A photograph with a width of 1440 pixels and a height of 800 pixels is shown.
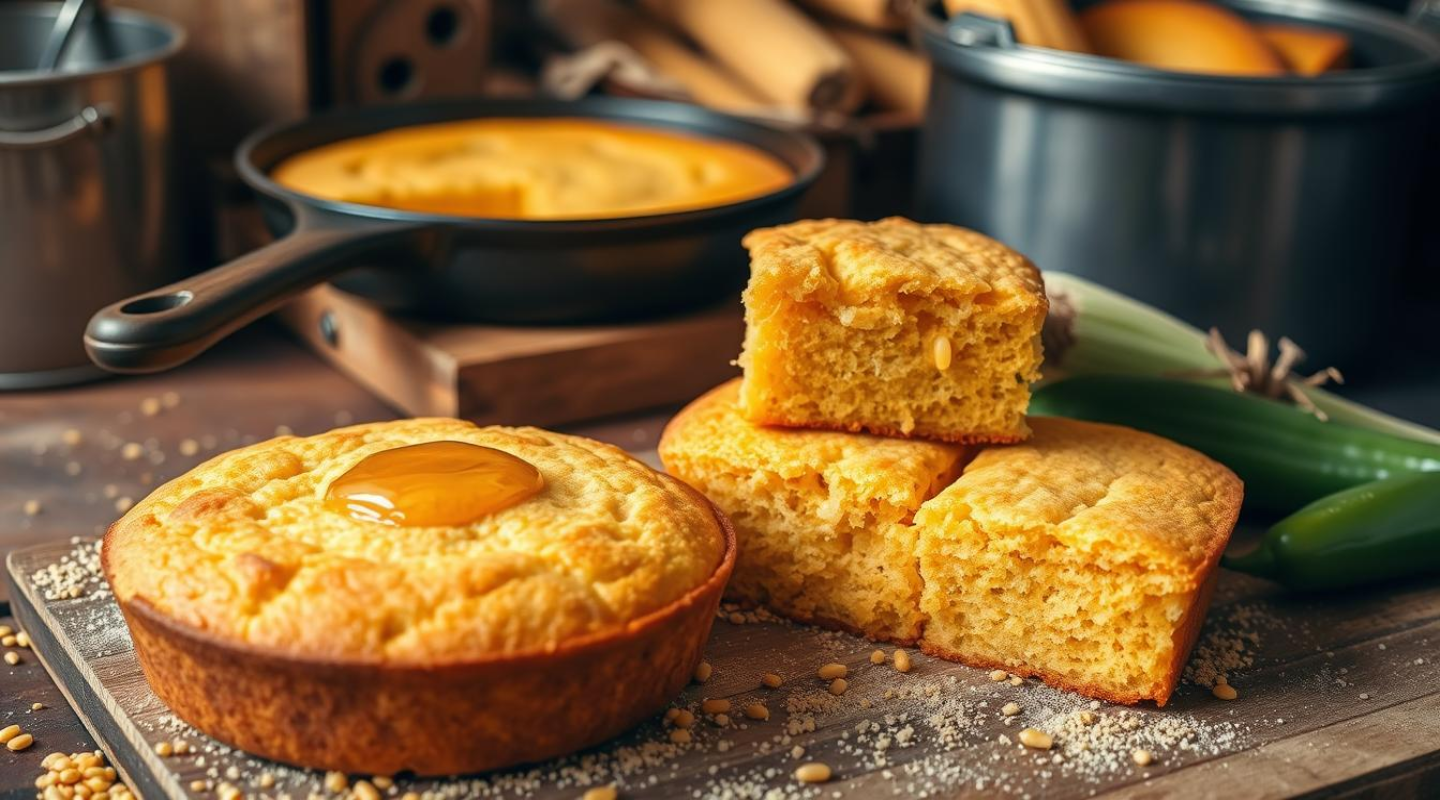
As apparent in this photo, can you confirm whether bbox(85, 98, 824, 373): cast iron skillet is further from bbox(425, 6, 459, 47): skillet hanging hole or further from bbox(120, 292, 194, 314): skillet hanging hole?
bbox(425, 6, 459, 47): skillet hanging hole

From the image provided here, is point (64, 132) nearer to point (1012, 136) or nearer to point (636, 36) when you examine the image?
point (636, 36)

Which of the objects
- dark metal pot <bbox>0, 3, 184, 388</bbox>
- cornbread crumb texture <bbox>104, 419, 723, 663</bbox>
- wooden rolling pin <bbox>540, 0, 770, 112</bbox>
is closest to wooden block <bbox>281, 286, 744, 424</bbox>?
dark metal pot <bbox>0, 3, 184, 388</bbox>

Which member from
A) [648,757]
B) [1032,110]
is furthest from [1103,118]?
[648,757]

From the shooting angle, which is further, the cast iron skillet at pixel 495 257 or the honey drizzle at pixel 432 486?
the cast iron skillet at pixel 495 257

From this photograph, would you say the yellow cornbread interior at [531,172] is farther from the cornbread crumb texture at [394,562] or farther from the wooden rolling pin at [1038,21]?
the cornbread crumb texture at [394,562]

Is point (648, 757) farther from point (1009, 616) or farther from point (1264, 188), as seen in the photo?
point (1264, 188)

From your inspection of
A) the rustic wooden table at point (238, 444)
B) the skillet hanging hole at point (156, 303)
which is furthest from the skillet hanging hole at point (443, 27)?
the skillet hanging hole at point (156, 303)
